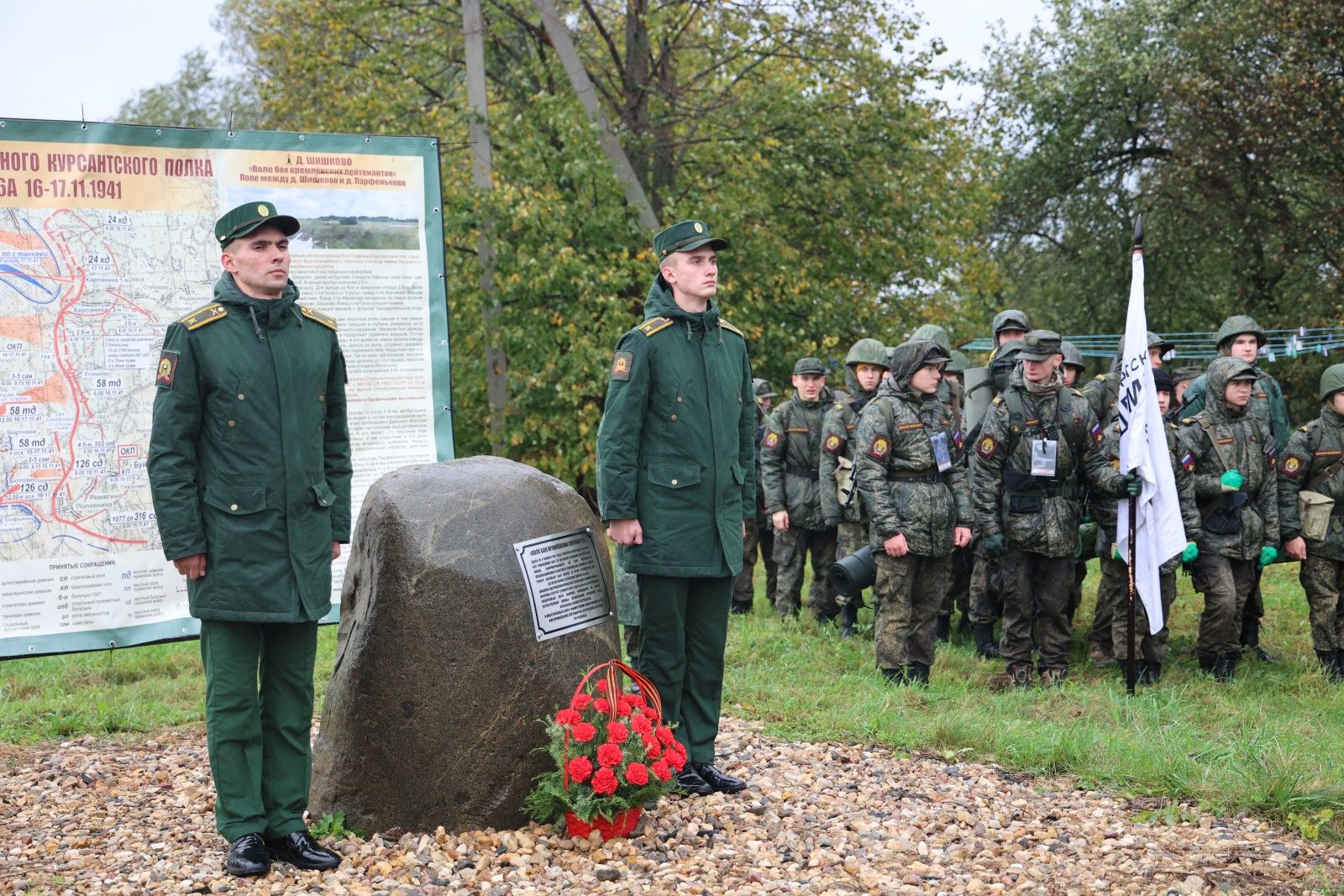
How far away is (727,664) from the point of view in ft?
28.8

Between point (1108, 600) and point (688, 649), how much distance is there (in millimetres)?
4458

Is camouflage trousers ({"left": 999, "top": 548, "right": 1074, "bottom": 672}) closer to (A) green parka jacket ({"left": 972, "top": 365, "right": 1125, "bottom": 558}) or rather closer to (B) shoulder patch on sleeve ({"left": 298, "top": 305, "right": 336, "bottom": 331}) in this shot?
(A) green parka jacket ({"left": 972, "top": 365, "right": 1125, "bottom": 558})

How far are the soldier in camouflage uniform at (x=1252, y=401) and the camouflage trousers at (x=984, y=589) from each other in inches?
67.1

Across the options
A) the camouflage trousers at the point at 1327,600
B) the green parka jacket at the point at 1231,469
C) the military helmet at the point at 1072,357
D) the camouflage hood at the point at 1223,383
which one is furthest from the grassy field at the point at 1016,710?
the military helmet at the point at 1072,357

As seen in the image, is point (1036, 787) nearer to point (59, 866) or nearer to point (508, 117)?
point (59, 866)

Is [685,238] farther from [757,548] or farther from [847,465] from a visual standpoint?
[757,548]

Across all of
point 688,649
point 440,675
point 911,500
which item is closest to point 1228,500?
point 911,500

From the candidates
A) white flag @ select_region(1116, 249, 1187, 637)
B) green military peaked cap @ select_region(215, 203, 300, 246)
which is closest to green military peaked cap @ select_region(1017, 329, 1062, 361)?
white flag @ select_region(1116, 249, 1187, 637)

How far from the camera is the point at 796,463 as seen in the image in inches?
428

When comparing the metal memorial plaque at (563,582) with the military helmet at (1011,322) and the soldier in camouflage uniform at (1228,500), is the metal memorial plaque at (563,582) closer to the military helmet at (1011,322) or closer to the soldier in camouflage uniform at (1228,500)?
the soldier in camouflage uniform at (1228,500)

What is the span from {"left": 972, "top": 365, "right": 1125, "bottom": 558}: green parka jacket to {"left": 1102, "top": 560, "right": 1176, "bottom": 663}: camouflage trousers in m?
0.76

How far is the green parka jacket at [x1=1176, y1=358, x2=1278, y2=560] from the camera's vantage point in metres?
→ 8.55

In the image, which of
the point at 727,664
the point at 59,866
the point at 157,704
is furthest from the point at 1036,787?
the point at 157,704

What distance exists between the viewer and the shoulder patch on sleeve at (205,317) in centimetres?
466
